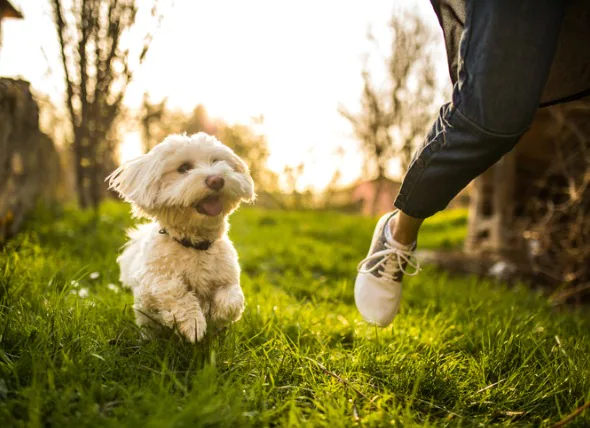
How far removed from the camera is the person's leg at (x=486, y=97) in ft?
5.44

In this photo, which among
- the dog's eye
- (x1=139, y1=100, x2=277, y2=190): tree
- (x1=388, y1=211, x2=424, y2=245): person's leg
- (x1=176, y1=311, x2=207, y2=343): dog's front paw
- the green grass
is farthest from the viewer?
(x1=139, y1=100, x2=277, y2=190): tree

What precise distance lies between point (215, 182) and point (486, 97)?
1207 mm

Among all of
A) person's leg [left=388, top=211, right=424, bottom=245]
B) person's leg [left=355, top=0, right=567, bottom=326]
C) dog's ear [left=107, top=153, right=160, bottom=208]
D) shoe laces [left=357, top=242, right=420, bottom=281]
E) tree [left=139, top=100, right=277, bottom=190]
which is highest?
person's leg [left=355, top=0, right=567, bottom=326]

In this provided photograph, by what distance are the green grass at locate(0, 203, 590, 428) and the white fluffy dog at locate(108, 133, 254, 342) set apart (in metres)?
0.15

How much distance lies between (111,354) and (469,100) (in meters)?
1.67

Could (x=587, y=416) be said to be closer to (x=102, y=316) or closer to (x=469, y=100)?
(x=469, y=100)

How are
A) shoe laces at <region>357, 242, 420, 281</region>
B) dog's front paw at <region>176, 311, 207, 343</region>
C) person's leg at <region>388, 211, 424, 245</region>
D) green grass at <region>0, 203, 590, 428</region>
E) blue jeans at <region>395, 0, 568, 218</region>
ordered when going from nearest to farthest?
green grass at <region>0, 203, 590, 428</region>, blue jeans at <region>395, 0, 568, 218</region>, dog's front paw at <region>176, 311, 207, 343</region>, person's leg at <region>388, 211, 424, 245</region>, shoe laces at <region>357, 242, 420, 281</region>

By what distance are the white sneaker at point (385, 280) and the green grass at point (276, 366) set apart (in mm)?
158

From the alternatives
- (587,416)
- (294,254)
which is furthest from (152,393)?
(294,254)

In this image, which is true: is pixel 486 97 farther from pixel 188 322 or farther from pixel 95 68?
pixel 95 68

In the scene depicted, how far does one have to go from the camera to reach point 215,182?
222 centimetres

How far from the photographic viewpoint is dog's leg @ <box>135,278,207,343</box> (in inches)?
80.9

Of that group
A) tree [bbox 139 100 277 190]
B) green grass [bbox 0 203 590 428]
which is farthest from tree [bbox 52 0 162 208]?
tree [bbox 139 100 277 190]

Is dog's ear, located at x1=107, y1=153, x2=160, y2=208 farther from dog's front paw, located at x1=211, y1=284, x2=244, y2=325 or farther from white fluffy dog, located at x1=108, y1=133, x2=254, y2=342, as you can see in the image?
dog's front paw, located at x1=211, y1=284, x2=244, y2=325
